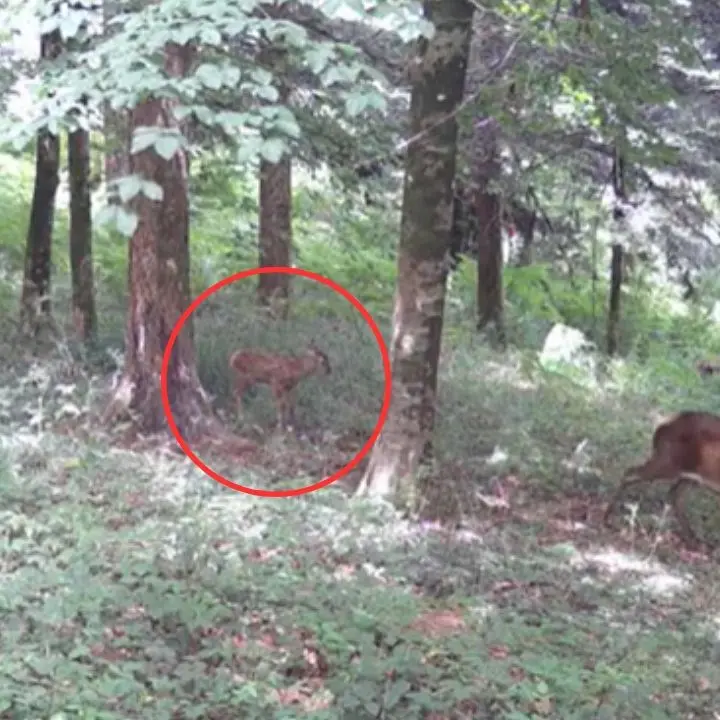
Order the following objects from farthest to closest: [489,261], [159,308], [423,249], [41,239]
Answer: [489,261] < [41,239] < [159,308] < [423,249]

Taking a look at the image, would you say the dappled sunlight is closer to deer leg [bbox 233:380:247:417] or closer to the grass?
the grass

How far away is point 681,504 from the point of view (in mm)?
8578

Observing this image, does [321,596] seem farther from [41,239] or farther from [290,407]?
[41,239]

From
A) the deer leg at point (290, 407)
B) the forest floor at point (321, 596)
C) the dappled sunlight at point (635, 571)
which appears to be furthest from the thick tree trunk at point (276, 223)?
the dappled sunlight at point (635, 571)

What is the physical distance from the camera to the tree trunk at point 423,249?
7.20 meters

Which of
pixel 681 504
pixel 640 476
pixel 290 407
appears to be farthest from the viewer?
pixel 290 407

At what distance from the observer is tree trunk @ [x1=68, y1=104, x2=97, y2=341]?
10344mm

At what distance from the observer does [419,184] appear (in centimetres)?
730

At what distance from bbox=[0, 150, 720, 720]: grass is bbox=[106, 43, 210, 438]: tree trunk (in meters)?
0.43

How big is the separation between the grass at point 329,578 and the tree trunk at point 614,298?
443 cm

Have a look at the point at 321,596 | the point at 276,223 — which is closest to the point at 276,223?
the point at 276,223

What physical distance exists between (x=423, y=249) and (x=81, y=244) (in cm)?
435

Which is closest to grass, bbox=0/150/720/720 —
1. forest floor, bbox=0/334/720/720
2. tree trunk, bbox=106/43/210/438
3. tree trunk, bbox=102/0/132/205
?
forest floor, bbox=0/334/720/720

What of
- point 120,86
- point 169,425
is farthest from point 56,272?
point 120,86
